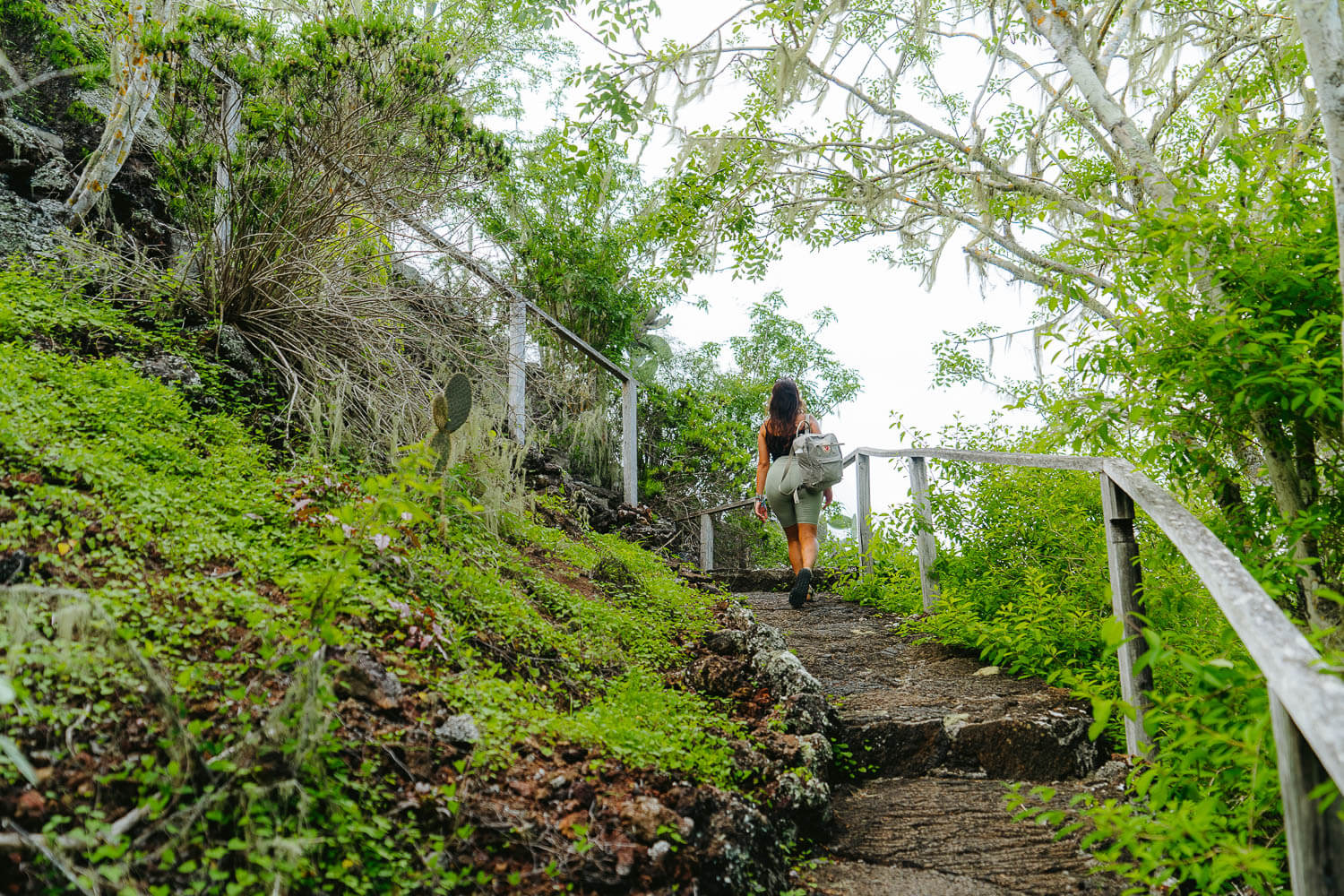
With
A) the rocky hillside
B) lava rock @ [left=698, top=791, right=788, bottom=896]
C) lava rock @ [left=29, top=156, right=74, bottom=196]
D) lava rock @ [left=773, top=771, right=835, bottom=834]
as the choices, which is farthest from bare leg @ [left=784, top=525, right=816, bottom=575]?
lava rock @ [left=29, top=156, right=74, bottom=196]

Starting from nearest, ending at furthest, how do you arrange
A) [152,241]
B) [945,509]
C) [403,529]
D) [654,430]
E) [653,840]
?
1. [653,840]
2. [403,529]
3. [945,509]
4. [152,241]
5. [654,430]

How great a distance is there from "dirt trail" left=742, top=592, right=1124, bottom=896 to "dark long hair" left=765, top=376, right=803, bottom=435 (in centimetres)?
186

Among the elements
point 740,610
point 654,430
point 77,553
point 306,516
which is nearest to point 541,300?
point 654,430

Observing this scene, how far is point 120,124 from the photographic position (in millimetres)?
4418

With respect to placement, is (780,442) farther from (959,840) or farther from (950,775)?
(959,840)

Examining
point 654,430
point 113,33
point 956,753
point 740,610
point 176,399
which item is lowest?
point 956,753

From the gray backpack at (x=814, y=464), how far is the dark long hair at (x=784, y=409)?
245mm

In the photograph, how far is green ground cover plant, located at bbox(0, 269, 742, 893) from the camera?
160 cm

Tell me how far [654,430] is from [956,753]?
9989mm

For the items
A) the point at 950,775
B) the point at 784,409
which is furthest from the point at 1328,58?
the point at 784,409

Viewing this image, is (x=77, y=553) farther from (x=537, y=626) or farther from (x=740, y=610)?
(x=740, y=610)

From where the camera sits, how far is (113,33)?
457 centimetres

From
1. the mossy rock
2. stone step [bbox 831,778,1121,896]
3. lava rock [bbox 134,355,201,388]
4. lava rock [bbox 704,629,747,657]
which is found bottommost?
stone step [bbox 831,778,1121,896]

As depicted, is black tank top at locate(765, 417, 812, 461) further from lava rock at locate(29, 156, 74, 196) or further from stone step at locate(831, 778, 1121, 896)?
lava rock at locate(29, 156, 74, 196)
